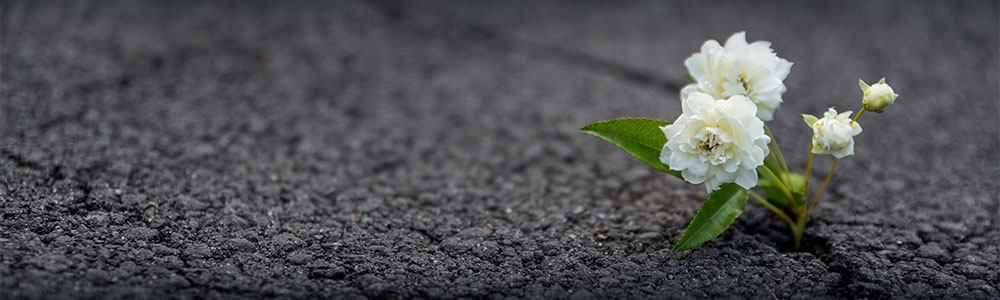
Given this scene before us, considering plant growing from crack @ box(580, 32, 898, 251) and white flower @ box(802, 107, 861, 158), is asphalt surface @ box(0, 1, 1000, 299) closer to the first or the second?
plant growing from crack @ box(580, 32, 898, 251)

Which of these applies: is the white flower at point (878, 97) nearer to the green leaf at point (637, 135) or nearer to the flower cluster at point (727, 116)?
the flower cluster at point (727, 116)

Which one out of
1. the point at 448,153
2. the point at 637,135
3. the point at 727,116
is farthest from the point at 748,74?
the point at 448,153

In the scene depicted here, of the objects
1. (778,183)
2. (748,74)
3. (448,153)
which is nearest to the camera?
(748,74)

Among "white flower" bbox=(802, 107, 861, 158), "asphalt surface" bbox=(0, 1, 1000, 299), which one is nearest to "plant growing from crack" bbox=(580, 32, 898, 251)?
"white flower" bbox=(802, 107, 861, 158)

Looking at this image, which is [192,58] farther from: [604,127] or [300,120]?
[604,127]

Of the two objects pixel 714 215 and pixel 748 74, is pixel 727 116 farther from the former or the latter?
pixel 714 215

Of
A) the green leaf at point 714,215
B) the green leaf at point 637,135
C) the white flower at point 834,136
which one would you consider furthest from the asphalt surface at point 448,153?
the white flower at point 834,136

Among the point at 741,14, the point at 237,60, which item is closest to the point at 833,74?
the point at 741,14
